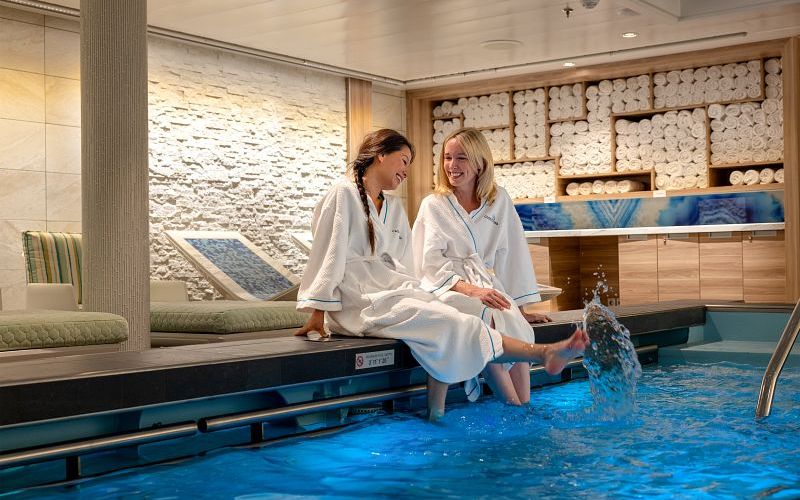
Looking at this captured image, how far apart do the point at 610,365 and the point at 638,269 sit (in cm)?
579

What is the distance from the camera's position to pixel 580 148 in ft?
35.2

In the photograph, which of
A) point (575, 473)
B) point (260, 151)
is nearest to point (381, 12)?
point (260, 151)

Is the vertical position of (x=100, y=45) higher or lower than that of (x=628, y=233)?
higher

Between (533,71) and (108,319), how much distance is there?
24.1ft

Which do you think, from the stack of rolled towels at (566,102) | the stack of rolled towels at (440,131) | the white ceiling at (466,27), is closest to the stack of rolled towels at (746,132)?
the white ceiling at (466,27)

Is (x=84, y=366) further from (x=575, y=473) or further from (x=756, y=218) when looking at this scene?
(x=756, y=218)

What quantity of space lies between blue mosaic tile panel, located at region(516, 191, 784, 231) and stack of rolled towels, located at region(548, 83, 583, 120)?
1.05 m

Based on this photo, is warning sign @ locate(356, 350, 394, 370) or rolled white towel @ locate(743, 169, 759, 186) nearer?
warning sign @ locate(356, 350, 394, 370)

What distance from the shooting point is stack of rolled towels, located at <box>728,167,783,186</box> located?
9.38 m

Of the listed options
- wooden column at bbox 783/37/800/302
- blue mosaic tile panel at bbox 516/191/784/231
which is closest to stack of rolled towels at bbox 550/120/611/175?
blue mosaic tile panel at bbox 516/191/784/231

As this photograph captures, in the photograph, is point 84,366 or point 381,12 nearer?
point 84,366

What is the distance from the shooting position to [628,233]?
10.2 meters

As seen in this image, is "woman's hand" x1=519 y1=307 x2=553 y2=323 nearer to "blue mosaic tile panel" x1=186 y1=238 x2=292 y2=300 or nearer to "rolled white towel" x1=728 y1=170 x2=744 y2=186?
"blue mosaic tile panel" x1=186 y1=238 x2=292 y2=300

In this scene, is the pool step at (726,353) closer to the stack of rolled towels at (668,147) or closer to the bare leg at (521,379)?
the bare leg at (521,379)
